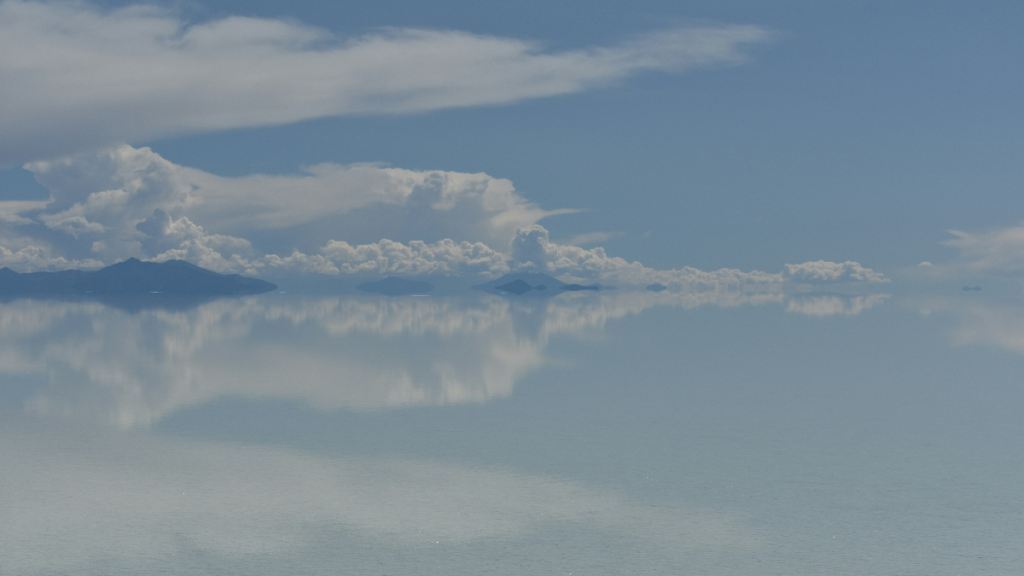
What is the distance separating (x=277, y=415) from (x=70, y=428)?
1347cm

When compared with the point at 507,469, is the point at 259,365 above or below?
above

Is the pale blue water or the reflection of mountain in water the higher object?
the reflection of mountain in water

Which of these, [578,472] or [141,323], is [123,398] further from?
[141,323]

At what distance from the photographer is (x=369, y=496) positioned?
121 ft

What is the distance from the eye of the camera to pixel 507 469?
42.4 metres

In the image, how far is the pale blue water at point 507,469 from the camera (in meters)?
30.0

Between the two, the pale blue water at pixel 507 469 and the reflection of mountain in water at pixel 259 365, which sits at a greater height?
the reflection of mountain in water at pixel 259 365

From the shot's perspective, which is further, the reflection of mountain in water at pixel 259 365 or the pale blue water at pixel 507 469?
the reflection of mountain in water at pixel 259 365

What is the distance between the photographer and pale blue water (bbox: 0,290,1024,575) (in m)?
30.0

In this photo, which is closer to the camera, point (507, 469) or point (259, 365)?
point (507, 469)

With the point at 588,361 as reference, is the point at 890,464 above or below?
below

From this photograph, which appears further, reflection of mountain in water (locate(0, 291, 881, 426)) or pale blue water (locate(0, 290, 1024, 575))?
reflection of mountain in water (locate(0, 291, 881, 426))

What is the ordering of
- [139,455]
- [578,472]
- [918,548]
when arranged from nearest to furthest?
1. [918,548]
2. [578,472]
3. [139,455]

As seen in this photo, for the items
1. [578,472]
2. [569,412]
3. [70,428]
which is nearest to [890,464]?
[578,472]
